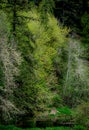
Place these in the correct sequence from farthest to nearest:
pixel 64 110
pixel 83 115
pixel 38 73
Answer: pixel 64 110
pixel 38 73
pixel 83 115

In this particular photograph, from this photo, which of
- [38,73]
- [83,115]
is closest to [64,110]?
[83,115]

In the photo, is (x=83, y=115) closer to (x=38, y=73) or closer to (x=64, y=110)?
(x=38, y=73)

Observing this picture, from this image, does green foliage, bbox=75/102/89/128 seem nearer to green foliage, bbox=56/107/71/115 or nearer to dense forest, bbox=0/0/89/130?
dense forest, bbox=0/0/89/130

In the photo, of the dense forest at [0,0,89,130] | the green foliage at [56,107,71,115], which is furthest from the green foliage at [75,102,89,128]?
the green foliage at [56,107,71,115]

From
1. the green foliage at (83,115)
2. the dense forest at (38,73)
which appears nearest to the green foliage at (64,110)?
the dense forest at (38,73)

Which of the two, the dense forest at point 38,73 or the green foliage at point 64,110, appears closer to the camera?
the dense forest at point 38,73

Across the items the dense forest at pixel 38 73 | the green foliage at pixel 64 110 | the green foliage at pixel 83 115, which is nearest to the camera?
the dense forest at pixel 38 73

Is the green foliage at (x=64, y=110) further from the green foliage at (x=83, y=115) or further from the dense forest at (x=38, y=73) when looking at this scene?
the green foliage at (x=83, y=115)

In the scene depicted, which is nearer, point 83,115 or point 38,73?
point 83,115
